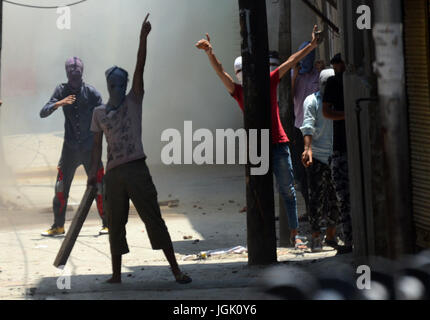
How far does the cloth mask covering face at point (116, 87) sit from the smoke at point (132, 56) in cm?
1350

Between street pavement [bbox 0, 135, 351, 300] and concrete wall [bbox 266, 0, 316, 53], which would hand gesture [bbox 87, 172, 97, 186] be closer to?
street pavement [bbox 0, 135, 351, 300]

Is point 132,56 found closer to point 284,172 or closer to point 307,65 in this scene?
point 307,65

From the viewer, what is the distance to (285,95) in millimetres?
9375

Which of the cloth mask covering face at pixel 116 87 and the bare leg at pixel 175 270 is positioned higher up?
the cloth mask covering face at pixel 116 87

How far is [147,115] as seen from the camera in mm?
21641

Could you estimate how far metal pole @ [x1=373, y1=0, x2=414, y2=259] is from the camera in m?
6.07

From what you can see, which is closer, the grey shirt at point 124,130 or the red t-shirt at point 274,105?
the grey shirt at point 124,130

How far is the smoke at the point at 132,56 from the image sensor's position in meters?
21.5

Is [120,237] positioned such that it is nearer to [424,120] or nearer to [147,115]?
[424,120]

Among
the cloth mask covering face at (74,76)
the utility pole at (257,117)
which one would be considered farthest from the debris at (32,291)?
the cloth mask covering face at (74,76)

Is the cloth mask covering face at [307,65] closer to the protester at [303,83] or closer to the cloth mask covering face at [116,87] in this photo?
the protester at [303,83]

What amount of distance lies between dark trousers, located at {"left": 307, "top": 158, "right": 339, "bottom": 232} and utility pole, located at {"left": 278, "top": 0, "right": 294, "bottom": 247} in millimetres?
678
